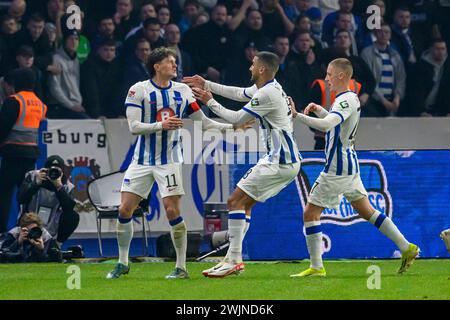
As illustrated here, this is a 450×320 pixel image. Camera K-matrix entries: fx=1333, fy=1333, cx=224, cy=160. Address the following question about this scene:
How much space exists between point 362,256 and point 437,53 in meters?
4.70

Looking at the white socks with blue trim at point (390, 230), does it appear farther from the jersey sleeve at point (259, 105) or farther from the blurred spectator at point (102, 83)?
the blurred spectator at point (102, 83)

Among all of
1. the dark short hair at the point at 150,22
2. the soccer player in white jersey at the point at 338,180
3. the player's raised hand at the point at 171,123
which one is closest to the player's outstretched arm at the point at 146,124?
the player's raised hand at the point at 171,123

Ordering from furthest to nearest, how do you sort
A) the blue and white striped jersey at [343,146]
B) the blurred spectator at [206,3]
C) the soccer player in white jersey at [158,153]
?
the blurred spectator at [206,3]
the blue and white striped jersey at [343,146]
the soccer player in white jersey at [158,153]

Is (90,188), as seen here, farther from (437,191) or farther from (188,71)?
(437,191)

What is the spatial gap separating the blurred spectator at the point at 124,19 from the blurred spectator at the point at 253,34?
65.4 inches

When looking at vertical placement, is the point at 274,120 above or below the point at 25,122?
below

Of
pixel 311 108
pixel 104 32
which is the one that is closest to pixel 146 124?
pixel 311 108

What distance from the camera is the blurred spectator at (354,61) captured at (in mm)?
19156

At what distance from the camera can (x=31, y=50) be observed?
1872 cm

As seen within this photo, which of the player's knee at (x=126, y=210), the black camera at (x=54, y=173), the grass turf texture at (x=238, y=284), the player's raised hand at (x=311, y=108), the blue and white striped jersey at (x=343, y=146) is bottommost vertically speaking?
the grass turf texture at (x=238, y=284)

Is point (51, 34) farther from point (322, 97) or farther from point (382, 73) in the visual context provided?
point (382, 73)

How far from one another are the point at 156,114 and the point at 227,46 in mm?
6090

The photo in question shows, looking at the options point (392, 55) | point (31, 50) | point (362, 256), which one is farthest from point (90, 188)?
point (392, 55)

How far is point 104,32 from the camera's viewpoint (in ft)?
64.2
